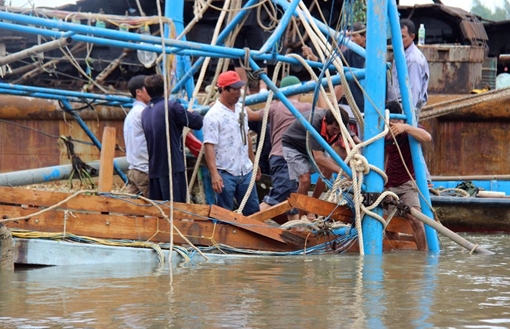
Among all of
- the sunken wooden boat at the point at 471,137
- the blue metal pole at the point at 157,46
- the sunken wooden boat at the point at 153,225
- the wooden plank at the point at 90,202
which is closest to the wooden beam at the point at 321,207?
the sunken wooden boat at the point at 153,225

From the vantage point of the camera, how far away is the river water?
516 centimetres

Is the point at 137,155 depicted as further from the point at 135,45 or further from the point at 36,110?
the point at 36,110

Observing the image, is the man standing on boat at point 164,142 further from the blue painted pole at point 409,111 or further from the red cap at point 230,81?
the blue painted pole at point 409,111

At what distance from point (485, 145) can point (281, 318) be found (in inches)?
340

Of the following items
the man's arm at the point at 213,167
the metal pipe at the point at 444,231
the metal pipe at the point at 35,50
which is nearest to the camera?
the metal pipe at the point at 35,50

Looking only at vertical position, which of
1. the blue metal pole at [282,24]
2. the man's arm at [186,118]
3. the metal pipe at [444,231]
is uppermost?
the blue metal pole at [282,24]

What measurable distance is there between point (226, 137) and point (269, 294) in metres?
3.00

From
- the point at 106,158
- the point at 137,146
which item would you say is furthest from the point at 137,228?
the point at 137,146

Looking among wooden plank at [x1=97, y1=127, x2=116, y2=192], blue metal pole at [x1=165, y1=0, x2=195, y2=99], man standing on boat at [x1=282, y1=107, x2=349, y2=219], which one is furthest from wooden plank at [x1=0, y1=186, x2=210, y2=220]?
blue metal pole at [x1=165, y1=0, x2=195, y2=99]

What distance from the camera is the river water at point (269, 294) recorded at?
5160mm

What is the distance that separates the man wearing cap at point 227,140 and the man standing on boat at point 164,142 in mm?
320

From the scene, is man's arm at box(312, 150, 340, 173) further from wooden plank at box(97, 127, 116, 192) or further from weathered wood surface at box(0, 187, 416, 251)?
wooden plank at box(97, 127, 116, 192)

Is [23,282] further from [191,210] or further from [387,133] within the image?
[387,133]

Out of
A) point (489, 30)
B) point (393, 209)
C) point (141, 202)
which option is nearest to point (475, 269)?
point (393, 209)
